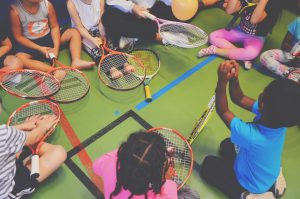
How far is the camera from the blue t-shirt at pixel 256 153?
1.78 metres

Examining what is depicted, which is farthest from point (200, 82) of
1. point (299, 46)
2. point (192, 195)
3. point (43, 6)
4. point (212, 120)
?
point (43, 6)

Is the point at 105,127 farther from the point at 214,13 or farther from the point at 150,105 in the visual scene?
the point at 214,13

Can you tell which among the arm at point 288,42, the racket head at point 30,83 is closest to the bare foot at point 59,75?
the racket head at point 30,83

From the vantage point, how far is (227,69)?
1.88 metres

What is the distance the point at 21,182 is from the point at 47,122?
1.70 feet

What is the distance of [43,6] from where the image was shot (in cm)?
292

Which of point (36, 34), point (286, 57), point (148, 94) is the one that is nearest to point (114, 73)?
point (148, 94)

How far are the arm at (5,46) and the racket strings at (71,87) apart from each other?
0.56 m

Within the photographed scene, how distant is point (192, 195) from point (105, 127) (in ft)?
3.07

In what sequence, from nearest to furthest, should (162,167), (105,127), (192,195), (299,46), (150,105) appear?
(162,167), (192,195), (105,127), (150,105), (299,46)

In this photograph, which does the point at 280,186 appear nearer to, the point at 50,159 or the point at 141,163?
the point at 141,163

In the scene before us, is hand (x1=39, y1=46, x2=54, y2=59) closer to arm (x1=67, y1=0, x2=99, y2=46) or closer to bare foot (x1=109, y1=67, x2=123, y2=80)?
arm (x1=67, y1=0, x2=99, y2=46)

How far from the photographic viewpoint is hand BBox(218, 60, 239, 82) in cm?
188

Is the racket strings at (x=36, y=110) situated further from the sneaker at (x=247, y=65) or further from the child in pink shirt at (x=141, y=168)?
the sneaker at (x=247, y=65)
